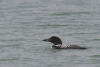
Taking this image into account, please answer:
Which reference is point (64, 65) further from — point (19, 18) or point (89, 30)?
point (19, 18)

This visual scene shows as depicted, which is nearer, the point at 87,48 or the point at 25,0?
the point at 87,48

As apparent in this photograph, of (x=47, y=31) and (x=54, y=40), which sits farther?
(x=47, y=31)

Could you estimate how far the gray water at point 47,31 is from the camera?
69.5 ft

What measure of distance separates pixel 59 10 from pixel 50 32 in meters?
5.33

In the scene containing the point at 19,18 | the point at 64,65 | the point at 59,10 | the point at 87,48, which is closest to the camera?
the point at 64,65

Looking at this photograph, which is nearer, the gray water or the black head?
the gray water

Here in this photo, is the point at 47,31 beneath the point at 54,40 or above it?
beneath

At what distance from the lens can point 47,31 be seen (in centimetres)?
2597

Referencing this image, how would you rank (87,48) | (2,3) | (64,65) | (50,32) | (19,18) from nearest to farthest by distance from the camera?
(64,65), (87,48), (50,32), (19,18), (2,3)

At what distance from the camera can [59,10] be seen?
30.9m

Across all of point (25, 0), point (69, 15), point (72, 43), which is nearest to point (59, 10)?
point (69, 15)

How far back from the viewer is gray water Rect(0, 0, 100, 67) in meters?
21.2

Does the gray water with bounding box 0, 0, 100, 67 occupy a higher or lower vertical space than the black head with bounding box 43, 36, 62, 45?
lower

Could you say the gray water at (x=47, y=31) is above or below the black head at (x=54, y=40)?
below
